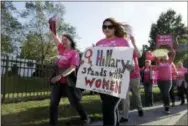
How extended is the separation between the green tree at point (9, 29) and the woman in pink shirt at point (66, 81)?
18.9 meters

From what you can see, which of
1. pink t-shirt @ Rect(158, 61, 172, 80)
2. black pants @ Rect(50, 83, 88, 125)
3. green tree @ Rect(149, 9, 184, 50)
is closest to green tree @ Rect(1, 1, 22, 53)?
pink t-shirt @ Rect(158, 61, 172, 80)

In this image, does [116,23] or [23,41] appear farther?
[23,41]

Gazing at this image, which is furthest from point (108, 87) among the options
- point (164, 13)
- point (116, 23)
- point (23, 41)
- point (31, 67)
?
point (164, 13)

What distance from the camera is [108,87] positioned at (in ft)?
17.0

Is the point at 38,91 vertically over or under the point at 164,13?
under

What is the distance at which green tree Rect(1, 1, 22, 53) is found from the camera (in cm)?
2673

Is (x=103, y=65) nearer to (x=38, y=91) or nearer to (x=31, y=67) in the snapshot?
(x=31, y=67)

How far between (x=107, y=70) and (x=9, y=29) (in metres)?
26.2

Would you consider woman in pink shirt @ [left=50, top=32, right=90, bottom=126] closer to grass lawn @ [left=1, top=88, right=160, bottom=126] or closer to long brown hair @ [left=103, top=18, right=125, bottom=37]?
grass lawn @ [left=1, top=88, right=160, bottom=126]

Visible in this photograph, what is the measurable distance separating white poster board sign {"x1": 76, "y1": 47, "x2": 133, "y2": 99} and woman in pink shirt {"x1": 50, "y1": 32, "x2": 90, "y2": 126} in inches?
37.0

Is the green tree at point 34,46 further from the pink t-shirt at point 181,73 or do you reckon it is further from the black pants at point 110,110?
the black pants at point 110,110

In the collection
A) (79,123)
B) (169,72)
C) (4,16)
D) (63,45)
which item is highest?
(4,16)

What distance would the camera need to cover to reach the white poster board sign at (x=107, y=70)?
5.19 meters

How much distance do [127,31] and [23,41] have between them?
102ft
